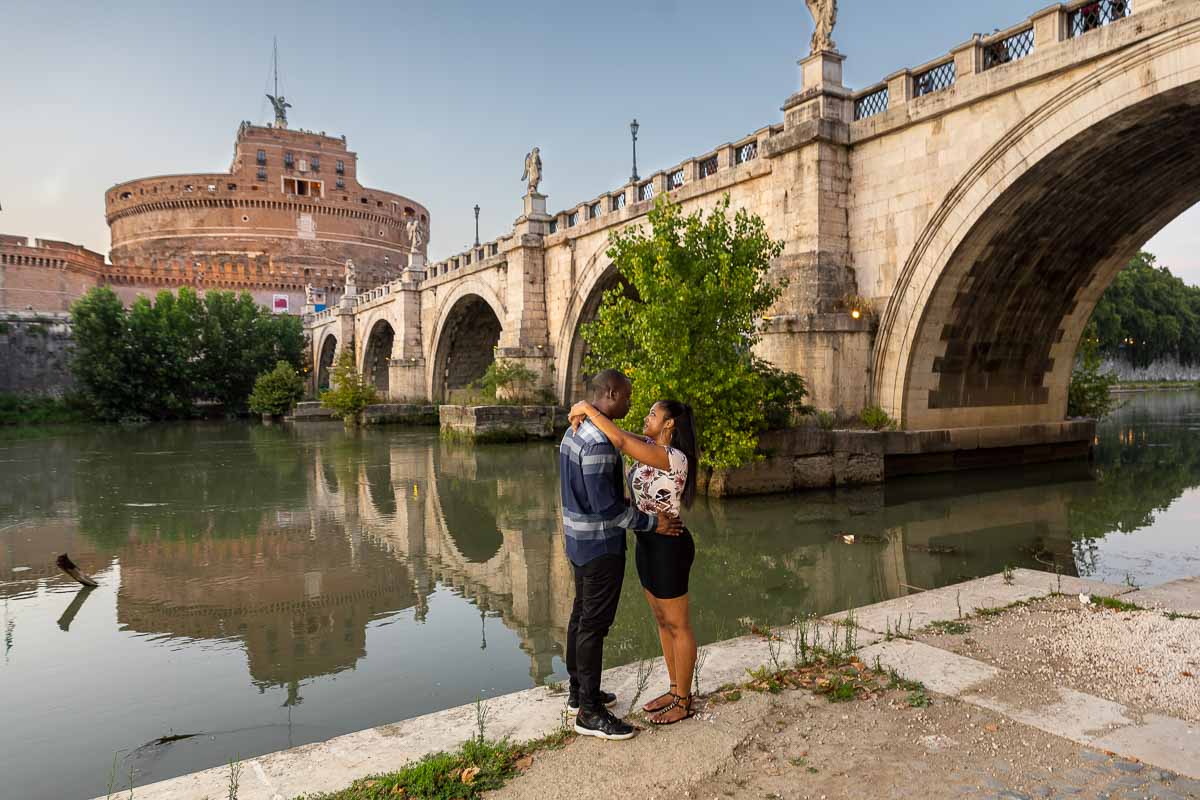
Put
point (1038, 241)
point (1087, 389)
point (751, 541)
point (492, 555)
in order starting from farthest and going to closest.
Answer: point (1087, 389), point (1038, 241), point (751, 541), point (492, 555)

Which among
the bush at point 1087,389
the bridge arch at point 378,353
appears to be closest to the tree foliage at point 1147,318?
the bush at point 1087,389

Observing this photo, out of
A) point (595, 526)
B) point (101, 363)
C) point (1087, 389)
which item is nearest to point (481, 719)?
point (595, 526)

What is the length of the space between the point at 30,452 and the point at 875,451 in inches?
947

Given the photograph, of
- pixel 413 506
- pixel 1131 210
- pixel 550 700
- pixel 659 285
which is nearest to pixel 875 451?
pixel 659 285

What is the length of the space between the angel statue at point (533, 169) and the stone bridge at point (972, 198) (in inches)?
279

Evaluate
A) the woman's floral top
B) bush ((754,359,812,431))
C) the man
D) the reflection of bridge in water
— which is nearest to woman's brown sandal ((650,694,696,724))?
the man

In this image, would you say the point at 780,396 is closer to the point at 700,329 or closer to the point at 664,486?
the point at 700,329

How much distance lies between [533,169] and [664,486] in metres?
22.0

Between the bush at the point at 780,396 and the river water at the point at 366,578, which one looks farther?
the bush at the point at 780,396

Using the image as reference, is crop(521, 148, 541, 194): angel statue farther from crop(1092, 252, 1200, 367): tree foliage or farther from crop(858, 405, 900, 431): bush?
crop(1092, 252, 1200, 367): tree foliage

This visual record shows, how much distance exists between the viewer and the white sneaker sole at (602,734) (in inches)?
131

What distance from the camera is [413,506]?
39.1 feet

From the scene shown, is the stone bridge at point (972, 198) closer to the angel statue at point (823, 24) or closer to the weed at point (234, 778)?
the angel statue at point (823, 24)

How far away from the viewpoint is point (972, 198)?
12.2 metres
